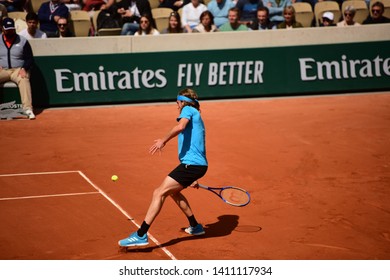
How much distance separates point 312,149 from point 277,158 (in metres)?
0.94

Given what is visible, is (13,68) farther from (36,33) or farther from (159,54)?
(159,54)

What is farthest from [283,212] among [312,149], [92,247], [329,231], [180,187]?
[312,149]

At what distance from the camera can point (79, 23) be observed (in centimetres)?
1720

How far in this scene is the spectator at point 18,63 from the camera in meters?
15.6

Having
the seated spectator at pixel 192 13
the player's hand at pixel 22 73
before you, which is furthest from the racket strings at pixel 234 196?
the seated spectator at pixel 192 13

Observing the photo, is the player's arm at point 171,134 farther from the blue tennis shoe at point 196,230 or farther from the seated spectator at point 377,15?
the seated spectator at point 377,15

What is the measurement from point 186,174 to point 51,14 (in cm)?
971

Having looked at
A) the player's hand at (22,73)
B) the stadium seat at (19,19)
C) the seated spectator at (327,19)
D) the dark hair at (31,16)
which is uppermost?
the dark hair at (31,16)

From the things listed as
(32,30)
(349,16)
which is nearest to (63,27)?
(32,30)

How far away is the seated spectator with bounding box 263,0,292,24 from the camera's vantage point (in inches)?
723

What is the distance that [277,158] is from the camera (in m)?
12.6

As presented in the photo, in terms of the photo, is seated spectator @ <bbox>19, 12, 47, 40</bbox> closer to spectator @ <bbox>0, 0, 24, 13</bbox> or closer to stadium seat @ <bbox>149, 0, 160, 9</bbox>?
spectator @ <bbox>0, 0, 24, 13</bbox>

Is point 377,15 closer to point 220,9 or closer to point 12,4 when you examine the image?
point 220,9

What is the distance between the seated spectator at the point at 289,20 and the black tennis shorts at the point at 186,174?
10.1 metres
